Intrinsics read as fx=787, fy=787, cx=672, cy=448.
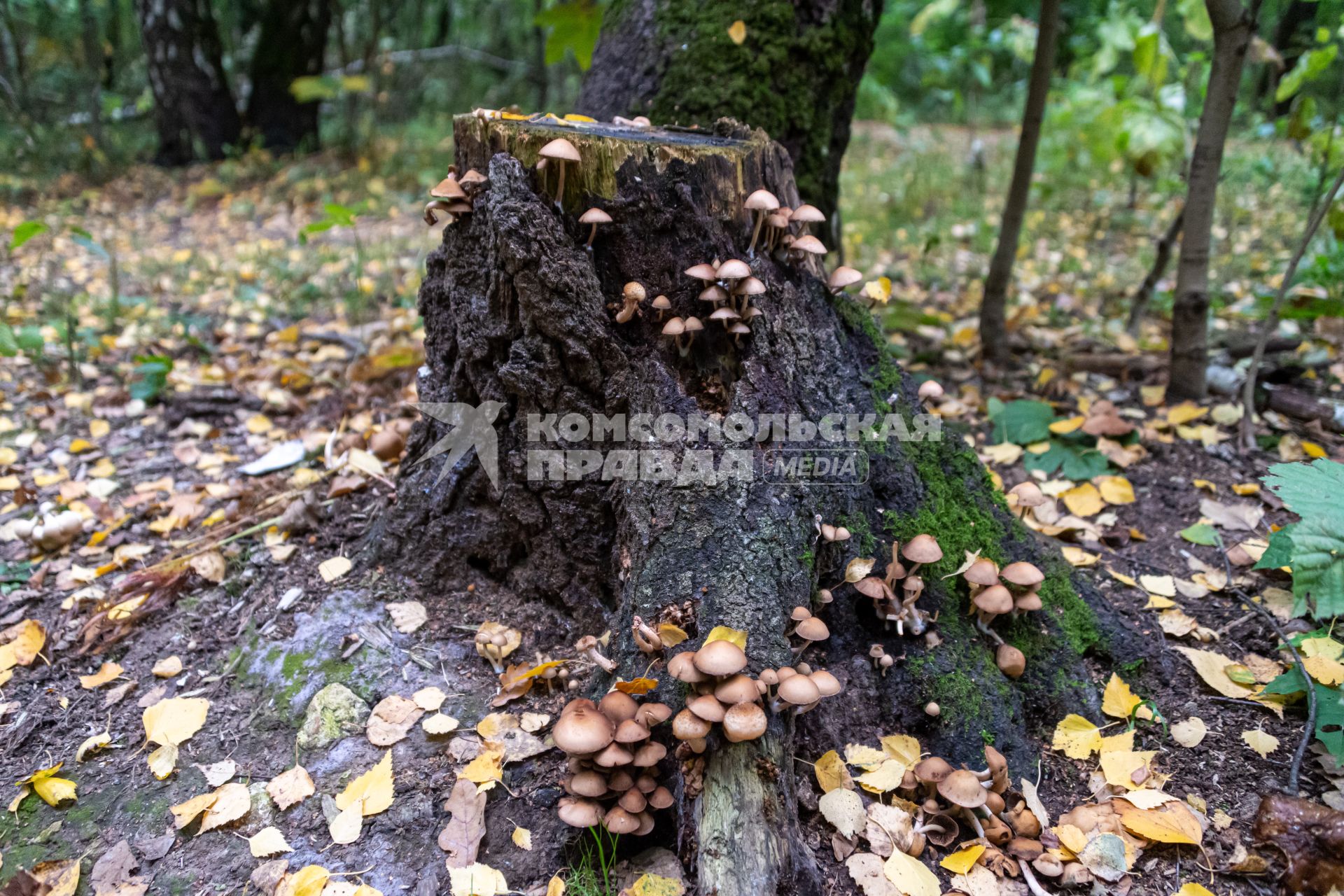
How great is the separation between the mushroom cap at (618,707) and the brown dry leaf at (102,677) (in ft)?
6.73

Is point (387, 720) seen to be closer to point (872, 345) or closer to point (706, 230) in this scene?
point (706, 230)

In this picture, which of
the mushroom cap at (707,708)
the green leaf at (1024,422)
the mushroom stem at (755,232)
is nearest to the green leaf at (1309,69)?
the green leaf at (1024,422)

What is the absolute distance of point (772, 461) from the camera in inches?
106

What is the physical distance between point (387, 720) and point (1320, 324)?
6.31 metres

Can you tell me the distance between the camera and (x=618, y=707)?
2.23 metres

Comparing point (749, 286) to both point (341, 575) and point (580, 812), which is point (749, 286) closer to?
point (580, 812)

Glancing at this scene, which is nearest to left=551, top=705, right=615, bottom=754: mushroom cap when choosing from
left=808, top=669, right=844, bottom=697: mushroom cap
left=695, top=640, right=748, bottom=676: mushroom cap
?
left=695, top=640, right=748, bottom=676: mushroom cap

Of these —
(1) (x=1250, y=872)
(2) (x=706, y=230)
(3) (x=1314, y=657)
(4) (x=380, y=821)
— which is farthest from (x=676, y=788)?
(3) (x=1314, y=657)

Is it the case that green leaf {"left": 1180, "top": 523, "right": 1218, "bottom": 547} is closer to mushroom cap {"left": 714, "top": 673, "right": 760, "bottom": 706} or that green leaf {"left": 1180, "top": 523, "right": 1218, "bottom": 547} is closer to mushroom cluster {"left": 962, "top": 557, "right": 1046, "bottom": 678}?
mushroom cluster {"left": 962, "top": 557, "right": 1046, "bottom": 678}

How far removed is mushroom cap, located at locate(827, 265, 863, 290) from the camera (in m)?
3.00

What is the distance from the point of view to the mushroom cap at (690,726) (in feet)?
6.91

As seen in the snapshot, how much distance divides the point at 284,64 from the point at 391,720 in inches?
477

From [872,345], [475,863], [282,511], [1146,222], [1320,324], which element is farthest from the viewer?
[1146,222]

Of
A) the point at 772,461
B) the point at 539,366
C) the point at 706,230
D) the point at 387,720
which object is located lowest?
the point at 387,720
